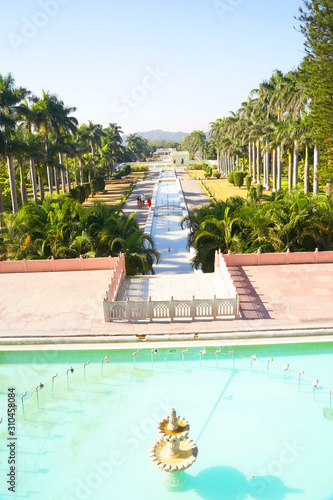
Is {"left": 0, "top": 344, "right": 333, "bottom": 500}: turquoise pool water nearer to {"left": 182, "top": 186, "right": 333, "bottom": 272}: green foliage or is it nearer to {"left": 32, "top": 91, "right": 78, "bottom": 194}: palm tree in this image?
{"left": 182, "top": 186, "right": 333, "bottom": 272}: green foliage

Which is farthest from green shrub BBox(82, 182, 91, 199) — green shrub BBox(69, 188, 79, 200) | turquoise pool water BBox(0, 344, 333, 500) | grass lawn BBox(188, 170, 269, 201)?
turquoise pool water BBox(0, 344, 333, 500)

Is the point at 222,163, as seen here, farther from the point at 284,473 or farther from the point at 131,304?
Answer: the point at 284,473

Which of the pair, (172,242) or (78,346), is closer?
(78,346)

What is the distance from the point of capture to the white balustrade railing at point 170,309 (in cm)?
1391

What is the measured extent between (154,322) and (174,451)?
19.6 feet

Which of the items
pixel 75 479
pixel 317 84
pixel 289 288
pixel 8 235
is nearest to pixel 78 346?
pixel 75 479

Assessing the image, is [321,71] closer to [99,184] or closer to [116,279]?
[116,279]

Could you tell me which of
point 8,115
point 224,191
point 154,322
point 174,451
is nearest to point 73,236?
point 154,322

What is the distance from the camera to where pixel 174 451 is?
825cm

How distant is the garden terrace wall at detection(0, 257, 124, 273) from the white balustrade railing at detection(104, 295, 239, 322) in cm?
510

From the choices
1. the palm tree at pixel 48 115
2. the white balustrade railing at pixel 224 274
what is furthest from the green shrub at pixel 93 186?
the white balustrade railing at pixel 224 274

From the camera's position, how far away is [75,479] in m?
8.43

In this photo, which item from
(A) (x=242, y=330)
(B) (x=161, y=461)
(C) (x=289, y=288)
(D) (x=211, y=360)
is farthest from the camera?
(C) (x=289, y=288)

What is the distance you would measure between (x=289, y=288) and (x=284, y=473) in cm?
854
